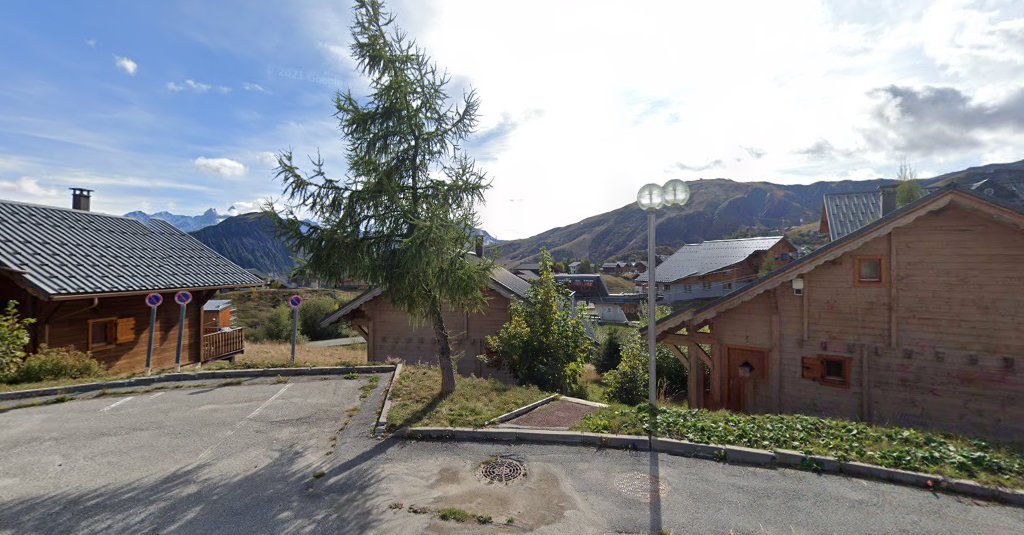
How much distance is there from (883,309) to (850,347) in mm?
1147

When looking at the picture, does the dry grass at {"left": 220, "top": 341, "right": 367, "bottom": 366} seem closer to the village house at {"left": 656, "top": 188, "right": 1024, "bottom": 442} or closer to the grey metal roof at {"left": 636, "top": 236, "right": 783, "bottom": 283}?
the village house at {"left": 656, "top": 188, "right": 1024, "bottom": 442}

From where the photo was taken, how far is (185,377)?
463 inches

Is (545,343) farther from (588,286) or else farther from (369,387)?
(588,286)

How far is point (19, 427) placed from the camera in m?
7.98

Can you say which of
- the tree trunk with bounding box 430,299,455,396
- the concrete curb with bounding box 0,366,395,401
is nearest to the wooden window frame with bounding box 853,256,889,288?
the tree trunk with bounding box 430,299,455,396

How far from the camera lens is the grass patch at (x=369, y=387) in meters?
10.2

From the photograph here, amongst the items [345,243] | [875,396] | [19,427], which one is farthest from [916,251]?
[19,427]

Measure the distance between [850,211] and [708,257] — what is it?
25087mm

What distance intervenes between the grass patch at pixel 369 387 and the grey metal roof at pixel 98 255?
8846mm

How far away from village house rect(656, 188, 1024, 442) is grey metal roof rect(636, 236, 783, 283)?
115ft

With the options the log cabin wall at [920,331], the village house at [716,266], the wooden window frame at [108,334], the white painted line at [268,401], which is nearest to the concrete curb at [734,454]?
the white painted line at [268,401]

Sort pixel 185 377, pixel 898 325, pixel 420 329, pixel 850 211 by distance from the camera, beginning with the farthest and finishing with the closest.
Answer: pixel 850 211
pixel 420 329
pixel 185 377
pixel 898 325

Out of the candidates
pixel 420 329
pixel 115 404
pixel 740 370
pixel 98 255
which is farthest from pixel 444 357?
pixel 98 255

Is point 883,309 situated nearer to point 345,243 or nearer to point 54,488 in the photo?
point 345,243
